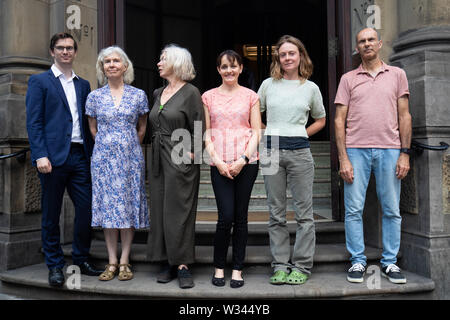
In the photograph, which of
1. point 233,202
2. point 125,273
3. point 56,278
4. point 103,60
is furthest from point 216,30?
point 56,278

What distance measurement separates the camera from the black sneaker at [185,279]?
3043 millimetres

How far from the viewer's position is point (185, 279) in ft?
10.1

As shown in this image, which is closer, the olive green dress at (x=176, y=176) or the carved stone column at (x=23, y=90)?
the olive green dress at (x=176, y=176)

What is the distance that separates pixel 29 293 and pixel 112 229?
3.42 ft

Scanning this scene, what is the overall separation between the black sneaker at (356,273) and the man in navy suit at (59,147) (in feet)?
7.16

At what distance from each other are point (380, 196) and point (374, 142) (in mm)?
483

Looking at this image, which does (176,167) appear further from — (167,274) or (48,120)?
(48,120)

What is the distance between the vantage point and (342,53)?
4.24 metres

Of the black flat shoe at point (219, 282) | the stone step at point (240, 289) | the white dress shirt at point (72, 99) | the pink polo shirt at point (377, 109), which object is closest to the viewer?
the stone step at point (240, 289)

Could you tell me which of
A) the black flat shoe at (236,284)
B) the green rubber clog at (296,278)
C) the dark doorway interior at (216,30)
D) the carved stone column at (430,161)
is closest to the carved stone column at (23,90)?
the black flat shoe at (236,284)

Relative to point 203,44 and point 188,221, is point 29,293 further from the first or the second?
point 203,44

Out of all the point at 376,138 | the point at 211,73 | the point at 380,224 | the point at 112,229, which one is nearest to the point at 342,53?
the point at 376,138

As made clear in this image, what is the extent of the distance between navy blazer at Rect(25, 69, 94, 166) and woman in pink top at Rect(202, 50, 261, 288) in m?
1.26

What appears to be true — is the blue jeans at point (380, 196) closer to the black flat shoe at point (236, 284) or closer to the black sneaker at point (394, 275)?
the black sneaker at point (394, 275)
